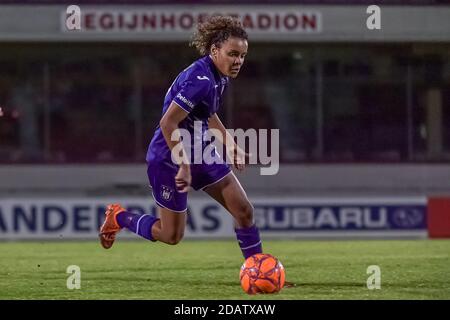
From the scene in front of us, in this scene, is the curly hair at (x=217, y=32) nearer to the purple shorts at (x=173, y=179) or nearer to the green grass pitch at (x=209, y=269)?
the purple shorts at (x=173, y=179)

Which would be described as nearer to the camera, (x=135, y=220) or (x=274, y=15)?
(x=135, y=220)

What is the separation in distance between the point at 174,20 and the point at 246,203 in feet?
39.0

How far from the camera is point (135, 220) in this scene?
9008 mm

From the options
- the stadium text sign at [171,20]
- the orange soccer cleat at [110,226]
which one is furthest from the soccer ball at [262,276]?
the stadium text sign at [171,20]

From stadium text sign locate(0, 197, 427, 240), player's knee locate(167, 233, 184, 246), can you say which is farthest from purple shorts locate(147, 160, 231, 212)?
stadium text sign locate(0, 197, 427, 240)

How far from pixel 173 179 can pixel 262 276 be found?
1014 mm

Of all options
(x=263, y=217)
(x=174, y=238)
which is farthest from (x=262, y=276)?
(x=263, y=217)

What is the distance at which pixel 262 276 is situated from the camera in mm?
8062

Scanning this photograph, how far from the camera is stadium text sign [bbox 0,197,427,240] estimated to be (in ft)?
53.2

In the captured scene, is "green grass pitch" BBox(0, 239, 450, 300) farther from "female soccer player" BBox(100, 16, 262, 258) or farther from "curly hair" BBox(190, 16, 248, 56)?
"curly hair" BBox(190, 16, 248, 56)

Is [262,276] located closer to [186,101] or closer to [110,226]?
[186,101]

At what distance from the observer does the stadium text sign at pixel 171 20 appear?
19.9 m

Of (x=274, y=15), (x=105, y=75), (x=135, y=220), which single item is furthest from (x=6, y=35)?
(x=135, y=220)

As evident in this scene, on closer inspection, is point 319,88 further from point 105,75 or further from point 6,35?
point 6,35
